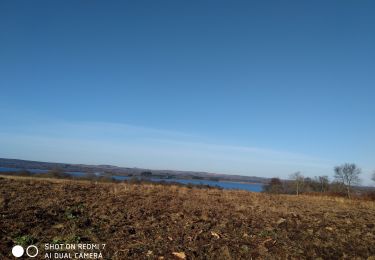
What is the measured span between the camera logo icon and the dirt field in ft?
0.57

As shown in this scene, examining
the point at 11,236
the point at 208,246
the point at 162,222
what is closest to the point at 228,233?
the point at 208,246

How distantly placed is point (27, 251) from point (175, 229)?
4.45 m

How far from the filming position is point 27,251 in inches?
314

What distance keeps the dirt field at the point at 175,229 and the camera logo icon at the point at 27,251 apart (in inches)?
6.9

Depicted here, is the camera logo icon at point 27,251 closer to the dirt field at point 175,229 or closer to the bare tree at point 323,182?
the dirt field at point 175,229

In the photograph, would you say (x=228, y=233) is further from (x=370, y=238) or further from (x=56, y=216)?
(x=56, y=216)

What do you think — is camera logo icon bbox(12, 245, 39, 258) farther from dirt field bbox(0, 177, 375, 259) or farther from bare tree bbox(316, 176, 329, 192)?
bare tree bbox(316, 176, 329, 192)

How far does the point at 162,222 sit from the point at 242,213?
4.31 meters

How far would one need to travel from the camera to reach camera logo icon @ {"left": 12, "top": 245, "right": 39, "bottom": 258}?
7.74 m

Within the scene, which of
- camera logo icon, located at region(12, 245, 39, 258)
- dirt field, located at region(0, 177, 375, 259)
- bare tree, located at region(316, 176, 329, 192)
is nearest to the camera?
camera logo icon, located at region(12, 245, 39, 258)

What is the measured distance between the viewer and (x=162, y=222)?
37.6 ft

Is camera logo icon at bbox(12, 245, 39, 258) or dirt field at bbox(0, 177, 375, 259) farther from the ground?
dirt field at bbox(0, 177, 375, 259)

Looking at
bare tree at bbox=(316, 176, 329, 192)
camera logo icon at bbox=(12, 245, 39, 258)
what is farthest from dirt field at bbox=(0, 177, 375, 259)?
bare tree at bbox=(316, 176, 329, 192)

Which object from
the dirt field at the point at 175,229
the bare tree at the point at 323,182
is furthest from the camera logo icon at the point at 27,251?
the bare tree at the point at 323,182
